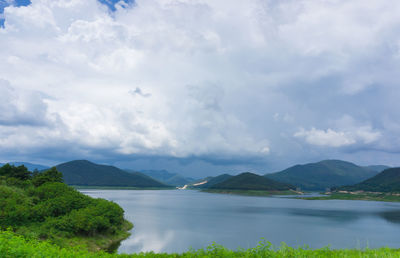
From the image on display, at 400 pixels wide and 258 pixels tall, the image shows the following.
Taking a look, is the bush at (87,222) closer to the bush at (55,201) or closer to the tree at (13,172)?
the bush at (55,201)

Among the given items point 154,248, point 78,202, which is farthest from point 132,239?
point 78,202

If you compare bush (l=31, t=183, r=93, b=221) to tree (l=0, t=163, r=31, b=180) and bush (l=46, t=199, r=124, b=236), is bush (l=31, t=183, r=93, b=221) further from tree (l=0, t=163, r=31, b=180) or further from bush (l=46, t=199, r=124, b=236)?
tree (l=0, t=163, r=31, b=180)

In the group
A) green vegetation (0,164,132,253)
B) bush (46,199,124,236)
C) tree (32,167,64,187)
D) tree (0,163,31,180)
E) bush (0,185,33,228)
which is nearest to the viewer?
bush (0,185,33,228)

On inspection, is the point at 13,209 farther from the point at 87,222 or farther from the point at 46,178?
the point at 46,178

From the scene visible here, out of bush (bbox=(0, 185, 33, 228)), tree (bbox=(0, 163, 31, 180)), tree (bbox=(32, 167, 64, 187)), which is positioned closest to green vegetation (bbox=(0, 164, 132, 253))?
bush (bbox=(0, 185, 33, 228))

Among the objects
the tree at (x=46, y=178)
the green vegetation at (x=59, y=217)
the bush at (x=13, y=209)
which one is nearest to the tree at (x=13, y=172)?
the tree at (x=46, y=178)

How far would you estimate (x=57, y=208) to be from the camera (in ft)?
162

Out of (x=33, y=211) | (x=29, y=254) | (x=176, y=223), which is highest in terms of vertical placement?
(x=29, y=254)

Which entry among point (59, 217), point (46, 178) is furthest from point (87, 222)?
point (46, 178)

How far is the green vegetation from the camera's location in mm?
41500

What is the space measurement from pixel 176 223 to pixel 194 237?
63.7ft

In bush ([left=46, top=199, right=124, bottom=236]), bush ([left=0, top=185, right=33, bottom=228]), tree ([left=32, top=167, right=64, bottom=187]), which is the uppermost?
tree ([left=32, top=167, right=64, bottom=187])

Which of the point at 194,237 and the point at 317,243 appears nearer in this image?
the point at 317,243

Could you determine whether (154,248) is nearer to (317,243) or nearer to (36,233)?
(36,233)
